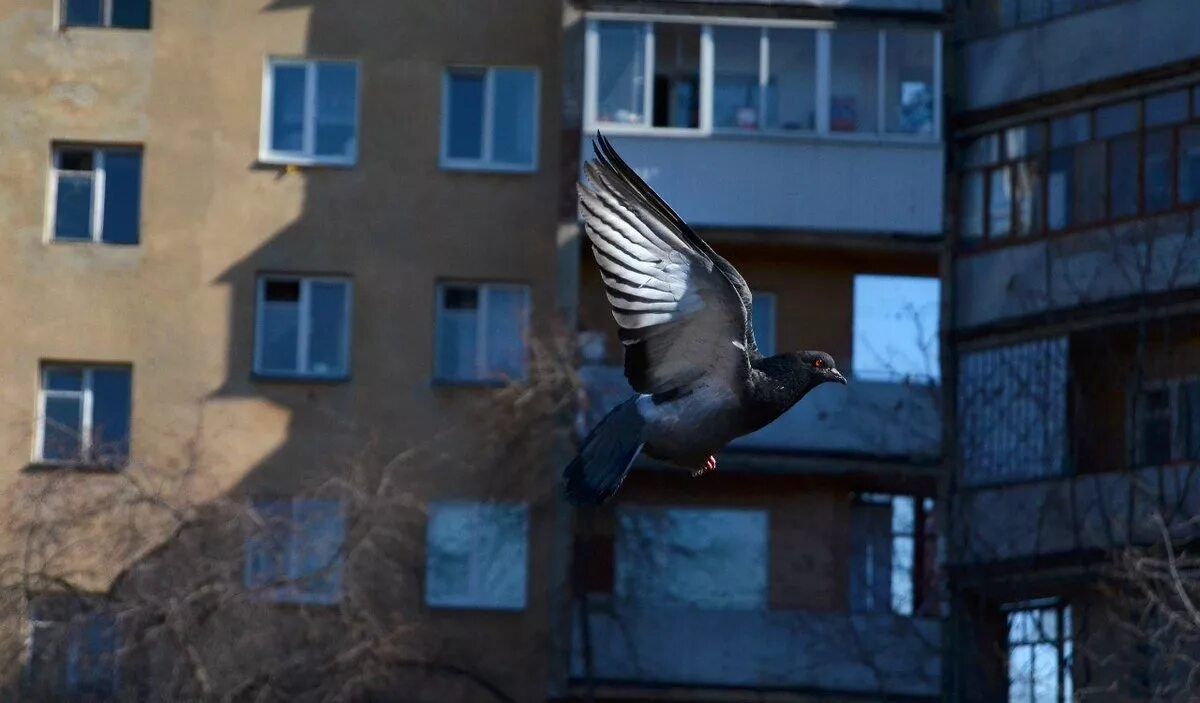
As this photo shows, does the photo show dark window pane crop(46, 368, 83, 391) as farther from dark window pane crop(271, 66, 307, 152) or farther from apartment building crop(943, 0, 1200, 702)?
apartment building crop(943, 0, 1200, 702)

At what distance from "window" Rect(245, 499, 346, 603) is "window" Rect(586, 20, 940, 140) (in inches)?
215

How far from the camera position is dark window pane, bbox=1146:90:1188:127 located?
100 feet

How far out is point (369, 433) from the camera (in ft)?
110

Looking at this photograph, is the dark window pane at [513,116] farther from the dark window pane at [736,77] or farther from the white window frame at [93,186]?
the white window frame at [93,186]

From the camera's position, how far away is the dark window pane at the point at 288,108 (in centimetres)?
3456

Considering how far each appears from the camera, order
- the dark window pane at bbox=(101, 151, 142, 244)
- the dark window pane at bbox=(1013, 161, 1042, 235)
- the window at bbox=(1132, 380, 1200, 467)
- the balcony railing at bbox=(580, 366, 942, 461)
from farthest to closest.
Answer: the dark window pane at bbox=(101, 151, 142, 244), the balcony railing at bbox=(580, 366, 942, 461), the dark window pane at bbox=(1013, 161, 1042, 235), the window at bbox=(1132, 380, 1200, 467)

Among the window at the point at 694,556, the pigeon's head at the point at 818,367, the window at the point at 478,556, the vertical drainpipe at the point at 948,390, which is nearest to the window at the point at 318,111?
the window at the point at 478,556

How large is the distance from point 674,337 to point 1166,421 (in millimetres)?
21439

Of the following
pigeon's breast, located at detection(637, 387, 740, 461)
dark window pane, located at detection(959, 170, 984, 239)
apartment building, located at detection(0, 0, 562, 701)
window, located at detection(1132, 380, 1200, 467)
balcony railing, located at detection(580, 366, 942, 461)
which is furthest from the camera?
apartment building, located at detection(0, 0, 562, 701)

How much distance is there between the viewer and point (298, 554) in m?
30.7

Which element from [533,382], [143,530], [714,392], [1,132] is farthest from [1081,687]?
[714,392]

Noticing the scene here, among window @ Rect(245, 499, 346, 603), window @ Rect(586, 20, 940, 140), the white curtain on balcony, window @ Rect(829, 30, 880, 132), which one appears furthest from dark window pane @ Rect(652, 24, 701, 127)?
window @ Rect(245, 499, 346, 603)

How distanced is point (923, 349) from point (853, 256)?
167cm

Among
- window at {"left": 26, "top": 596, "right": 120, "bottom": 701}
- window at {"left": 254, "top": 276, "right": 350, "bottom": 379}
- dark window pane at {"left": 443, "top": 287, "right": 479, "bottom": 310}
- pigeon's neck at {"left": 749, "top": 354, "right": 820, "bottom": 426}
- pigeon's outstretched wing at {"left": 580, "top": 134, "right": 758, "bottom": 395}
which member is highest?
dark window pane at {"left": 443, "top": 287, "right": 479, "bottom": 310}
